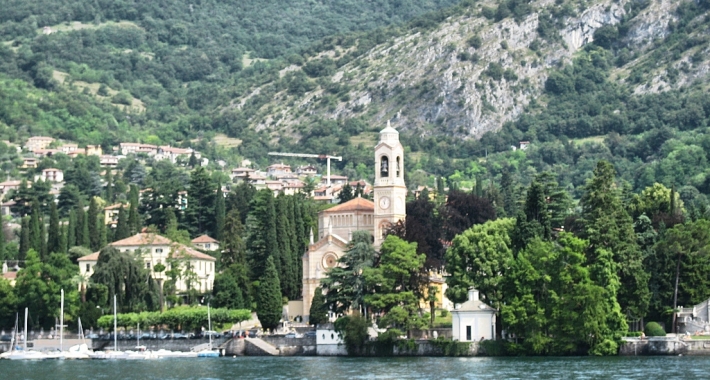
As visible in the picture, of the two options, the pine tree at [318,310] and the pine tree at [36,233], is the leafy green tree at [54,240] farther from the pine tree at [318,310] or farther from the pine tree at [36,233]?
the pine tree at [318,310]

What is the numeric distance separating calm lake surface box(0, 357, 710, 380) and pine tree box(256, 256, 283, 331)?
9.06 metres

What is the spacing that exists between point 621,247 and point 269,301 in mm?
25432

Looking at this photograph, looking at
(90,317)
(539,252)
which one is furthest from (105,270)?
(539,252)

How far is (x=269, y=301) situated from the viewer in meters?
117

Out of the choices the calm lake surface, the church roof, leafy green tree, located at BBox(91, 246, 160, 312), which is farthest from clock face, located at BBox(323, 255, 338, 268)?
the calm lake surface

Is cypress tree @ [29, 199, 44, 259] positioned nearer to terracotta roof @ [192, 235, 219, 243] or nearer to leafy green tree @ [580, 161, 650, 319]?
terracotta roof @ [192, 235, 219, 243]

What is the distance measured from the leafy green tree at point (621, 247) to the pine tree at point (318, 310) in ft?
62.0

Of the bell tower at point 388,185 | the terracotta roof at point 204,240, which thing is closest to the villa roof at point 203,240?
the terracotta roof at point 204,240

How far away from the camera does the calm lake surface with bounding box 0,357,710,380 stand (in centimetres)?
8631

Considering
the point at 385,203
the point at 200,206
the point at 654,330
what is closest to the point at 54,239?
the point at 200,206

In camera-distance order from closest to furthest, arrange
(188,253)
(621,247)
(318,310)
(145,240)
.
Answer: (621,247)
(318,310)
(188,253)
(145,240)

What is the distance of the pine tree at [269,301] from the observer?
116188 millimetres

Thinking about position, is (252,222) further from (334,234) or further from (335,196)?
(335,196)

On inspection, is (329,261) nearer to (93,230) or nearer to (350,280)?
(350,280)
